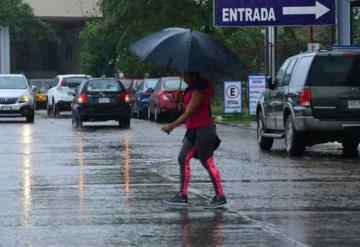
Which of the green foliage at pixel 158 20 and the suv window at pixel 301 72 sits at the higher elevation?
the green foliage at pixel 158 20

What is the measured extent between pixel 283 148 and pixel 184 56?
31.5 ft

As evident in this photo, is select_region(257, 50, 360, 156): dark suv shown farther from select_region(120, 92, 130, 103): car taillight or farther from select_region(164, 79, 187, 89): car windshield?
select_region(164, 79, 187, 89): car windshield

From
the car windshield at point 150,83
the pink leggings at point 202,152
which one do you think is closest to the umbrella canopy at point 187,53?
the pink leggings at point 202,152

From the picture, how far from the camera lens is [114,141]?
22.6 meters

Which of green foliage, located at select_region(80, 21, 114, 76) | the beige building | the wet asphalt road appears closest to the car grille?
the wet asphalt road

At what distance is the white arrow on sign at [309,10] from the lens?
26344mm

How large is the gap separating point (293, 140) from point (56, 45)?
69.1m

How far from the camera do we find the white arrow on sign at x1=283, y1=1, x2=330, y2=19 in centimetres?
2634

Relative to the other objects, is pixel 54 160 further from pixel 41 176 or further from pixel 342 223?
pixel 342 223

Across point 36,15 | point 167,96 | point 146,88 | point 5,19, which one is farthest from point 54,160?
point 36,15

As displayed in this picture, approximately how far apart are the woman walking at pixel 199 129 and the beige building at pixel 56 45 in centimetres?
6122

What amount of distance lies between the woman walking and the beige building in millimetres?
61224

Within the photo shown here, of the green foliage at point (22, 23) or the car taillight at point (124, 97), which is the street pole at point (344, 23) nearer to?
the car taillight at point (124, 97)

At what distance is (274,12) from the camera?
27438 millimetres
